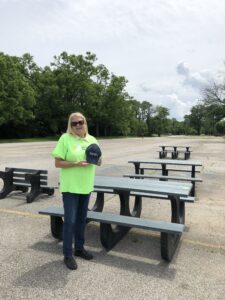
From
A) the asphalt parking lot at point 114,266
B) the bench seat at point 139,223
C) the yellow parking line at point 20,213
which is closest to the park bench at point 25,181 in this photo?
the yellow parking line at point 20,213

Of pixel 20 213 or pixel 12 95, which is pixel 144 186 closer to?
pixel 20 213

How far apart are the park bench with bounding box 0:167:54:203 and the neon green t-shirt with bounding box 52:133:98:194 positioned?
339 centimetres

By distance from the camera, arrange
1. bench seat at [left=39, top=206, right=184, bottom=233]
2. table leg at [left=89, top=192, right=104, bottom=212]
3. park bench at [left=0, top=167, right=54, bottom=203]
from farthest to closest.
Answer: park bench at [left=0, top=167, right=54, bottom=203] → table leg at [left=89, top=192, right=104, bottom=212] → bench seat at [left=39, top=206, right=184, bottom=233]

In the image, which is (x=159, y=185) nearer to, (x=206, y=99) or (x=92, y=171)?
(x=92, y=171)

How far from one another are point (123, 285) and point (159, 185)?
2.03 meters

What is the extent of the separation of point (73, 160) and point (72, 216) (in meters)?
0.63

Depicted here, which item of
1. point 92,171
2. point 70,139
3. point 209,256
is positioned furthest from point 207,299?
point 70,139

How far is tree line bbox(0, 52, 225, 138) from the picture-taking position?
4181 cm

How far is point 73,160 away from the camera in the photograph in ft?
12.2

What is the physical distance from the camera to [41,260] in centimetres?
400

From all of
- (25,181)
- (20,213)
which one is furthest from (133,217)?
(25,181)

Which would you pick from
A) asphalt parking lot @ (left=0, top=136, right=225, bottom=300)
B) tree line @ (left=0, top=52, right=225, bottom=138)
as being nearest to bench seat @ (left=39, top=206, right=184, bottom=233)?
asphalt parking lot @ (left=0, top=136, right=225, bottom=300)

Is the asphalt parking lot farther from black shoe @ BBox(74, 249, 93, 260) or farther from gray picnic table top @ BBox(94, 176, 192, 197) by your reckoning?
gray picnic table top @ BBox(94, 176, 192, 197)

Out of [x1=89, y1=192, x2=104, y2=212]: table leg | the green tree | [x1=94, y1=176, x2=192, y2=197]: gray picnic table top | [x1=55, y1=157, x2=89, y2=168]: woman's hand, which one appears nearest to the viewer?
[x1=55, y1=157, x2=89, y2=168]: woman's hand
